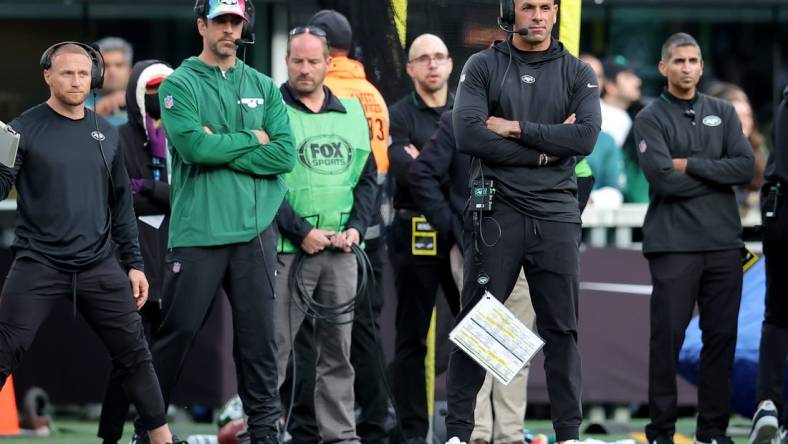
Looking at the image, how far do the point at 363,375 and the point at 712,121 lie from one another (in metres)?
2.57

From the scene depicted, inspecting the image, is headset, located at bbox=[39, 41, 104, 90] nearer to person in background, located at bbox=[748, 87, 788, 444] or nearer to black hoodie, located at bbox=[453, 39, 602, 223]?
black hoodie, located at bbox=[453, 39, 602, 223]

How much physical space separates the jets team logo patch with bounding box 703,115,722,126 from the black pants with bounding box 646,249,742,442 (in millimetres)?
758

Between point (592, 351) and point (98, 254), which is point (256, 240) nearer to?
point (98, 254)

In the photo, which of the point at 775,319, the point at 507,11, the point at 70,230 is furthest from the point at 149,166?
the point at 775,319

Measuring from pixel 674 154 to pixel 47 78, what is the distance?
3.72m

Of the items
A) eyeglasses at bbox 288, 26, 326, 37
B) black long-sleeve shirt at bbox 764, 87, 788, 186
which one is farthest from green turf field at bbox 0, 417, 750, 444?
eyeglasses at bbox 288, 26, 326, 37

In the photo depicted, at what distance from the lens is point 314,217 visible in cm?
948

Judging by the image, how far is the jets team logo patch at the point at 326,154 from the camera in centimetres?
944

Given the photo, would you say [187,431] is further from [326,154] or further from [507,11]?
[507,11]

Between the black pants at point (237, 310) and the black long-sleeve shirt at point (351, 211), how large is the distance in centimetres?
46

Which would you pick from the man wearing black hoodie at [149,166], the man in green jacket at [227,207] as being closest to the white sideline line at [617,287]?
the man wearing black hoodie at [149,166]

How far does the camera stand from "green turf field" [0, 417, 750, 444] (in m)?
11.0

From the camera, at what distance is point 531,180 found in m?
8.53

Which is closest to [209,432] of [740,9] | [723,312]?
[723,312]
